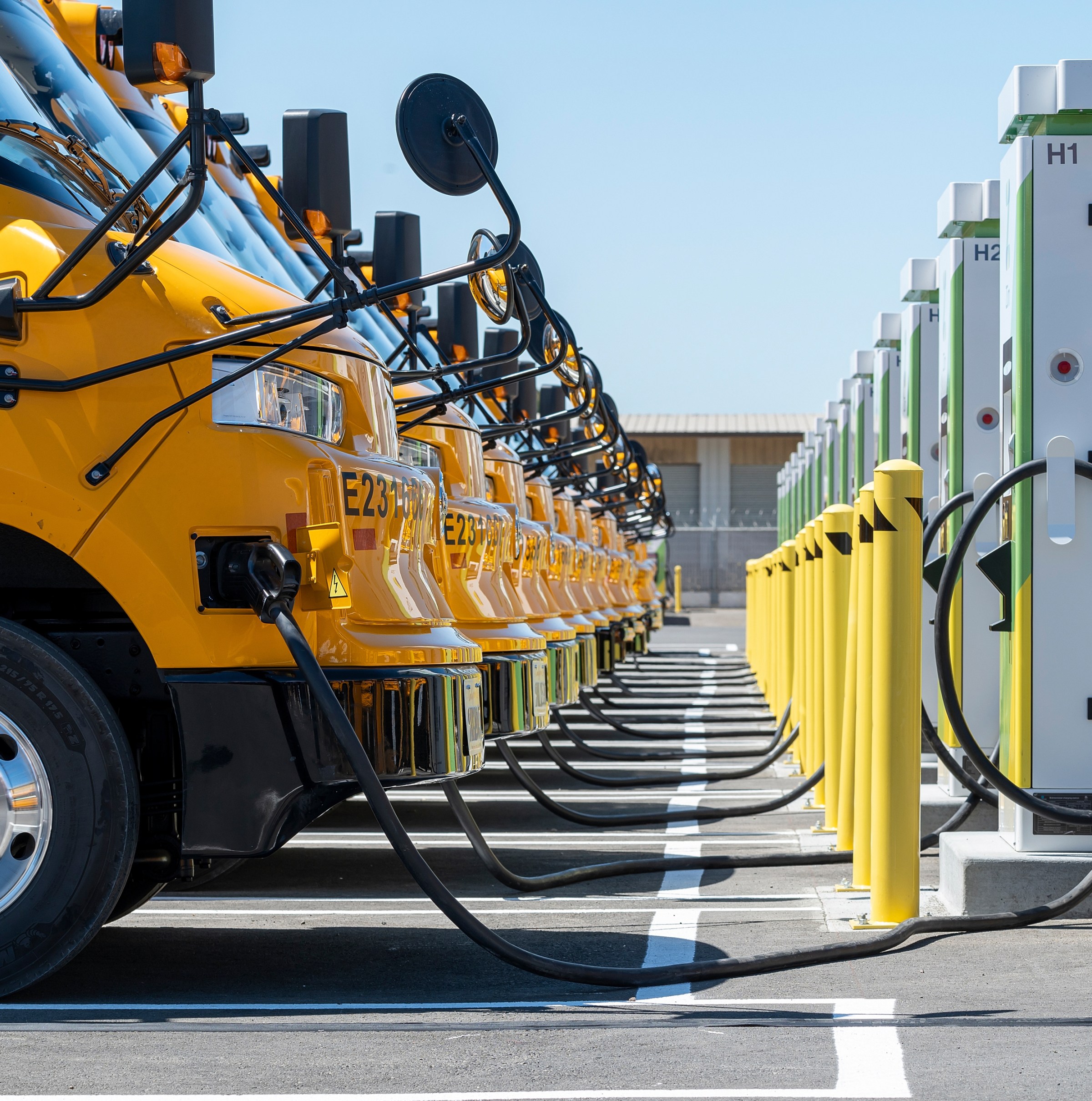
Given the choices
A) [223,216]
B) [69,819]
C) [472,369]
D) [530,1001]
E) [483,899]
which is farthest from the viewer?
[223,216]

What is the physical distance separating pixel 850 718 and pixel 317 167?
271 cm

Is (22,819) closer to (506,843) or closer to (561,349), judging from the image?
(561,349)

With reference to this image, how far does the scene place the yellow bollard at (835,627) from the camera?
275 inches

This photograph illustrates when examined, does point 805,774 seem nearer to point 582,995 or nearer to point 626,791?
point 626,791

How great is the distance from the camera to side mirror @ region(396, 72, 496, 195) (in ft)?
14.7

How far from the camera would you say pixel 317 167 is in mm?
5281

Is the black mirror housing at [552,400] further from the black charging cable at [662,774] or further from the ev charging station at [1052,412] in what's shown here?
the ev charging station at [1052,412]

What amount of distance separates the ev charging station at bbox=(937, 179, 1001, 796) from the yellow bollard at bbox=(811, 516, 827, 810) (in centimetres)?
66

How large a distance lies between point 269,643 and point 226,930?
58.8 inches

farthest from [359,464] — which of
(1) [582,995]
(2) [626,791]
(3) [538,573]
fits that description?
(2) [626,791]

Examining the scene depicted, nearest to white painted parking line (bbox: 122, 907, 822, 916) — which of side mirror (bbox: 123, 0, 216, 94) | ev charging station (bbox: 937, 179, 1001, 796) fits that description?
ev charging station (bbox: 937, 179, 1001, 796)

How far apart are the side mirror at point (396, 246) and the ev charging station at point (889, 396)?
5.58 m

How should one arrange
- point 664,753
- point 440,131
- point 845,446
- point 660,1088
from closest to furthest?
point 660,1088 < point 440,131 < point 664,753 < point 845,446

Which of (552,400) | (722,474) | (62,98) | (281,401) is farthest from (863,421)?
(722,474)
